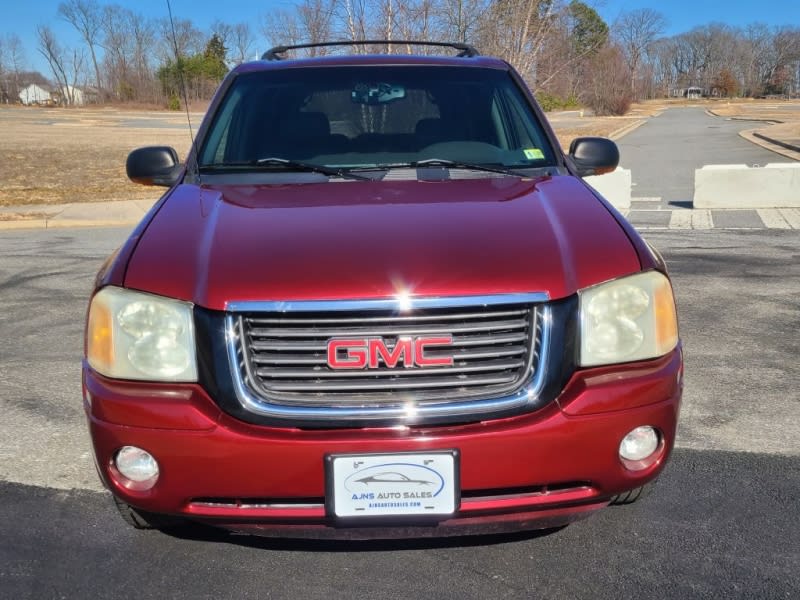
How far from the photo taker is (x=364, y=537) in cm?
239

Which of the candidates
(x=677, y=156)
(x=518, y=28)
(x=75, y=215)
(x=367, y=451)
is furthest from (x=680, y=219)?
(x=677, y=156)

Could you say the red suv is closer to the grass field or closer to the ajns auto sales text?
the ajns auto sales text

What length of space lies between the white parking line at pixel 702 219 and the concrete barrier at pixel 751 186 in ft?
1.14

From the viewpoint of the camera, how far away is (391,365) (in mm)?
2277

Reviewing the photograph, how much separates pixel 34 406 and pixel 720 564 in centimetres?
331

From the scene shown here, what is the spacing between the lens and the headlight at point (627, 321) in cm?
238

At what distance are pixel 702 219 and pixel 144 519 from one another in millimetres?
9547

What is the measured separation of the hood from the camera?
2.30m

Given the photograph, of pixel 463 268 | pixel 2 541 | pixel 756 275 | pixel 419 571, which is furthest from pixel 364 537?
pixel 756 275

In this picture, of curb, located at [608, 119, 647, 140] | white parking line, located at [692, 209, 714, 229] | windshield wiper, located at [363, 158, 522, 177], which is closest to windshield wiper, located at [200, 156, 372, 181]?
windshield wiper, located at [363, 158, 522, 177]

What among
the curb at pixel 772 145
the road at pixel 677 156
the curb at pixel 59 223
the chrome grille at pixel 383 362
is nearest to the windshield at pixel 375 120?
the chrome grille at pixel 383 362

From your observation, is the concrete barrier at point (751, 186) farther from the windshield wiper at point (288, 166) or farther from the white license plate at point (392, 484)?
the white license plate at point (392, 484)

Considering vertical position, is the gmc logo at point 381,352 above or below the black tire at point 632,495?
above

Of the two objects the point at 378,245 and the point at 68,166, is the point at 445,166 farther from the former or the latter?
the point at 68,166
